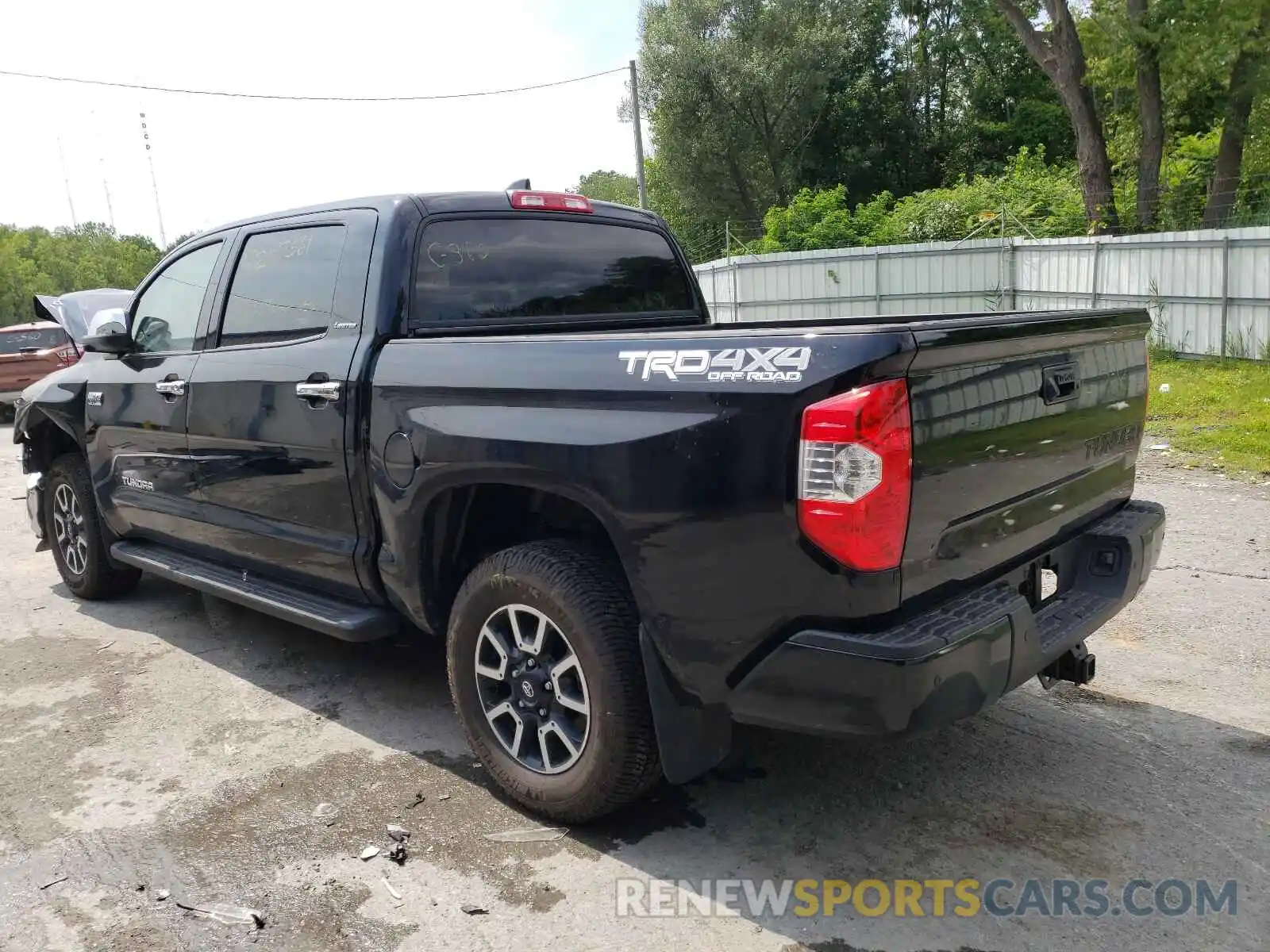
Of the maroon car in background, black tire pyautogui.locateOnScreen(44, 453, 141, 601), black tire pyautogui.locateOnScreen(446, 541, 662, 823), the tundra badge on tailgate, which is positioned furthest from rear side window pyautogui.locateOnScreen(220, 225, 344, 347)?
the maroon car in background

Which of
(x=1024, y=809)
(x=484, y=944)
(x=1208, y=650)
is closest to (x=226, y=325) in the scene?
(x=484, y=944)

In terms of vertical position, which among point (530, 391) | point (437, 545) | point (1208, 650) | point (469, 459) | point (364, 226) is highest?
point (364, 226)

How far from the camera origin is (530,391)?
299 cm

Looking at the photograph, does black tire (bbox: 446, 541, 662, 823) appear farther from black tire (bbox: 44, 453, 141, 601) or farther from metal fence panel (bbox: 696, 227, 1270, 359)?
metal fence panel (bbox: 696, 227, 1270, 359)

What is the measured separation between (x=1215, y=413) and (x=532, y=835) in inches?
355

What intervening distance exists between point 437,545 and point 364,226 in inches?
49.2

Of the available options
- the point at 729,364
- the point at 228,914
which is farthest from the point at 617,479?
the point at 228,914

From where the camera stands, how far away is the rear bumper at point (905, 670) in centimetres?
238

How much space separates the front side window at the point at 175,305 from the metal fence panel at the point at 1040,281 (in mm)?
7451

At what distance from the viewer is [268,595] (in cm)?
412

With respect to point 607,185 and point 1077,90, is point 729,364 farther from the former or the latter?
point 607,185

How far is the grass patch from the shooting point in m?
8.10

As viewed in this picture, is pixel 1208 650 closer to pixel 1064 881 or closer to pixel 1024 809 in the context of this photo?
pixel 1024 809

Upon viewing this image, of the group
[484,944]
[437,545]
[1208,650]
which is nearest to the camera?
[484,944]
